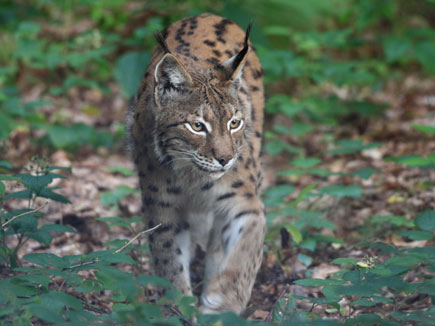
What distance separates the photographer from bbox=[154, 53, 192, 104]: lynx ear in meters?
4.07

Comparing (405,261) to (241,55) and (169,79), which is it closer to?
(241,55)

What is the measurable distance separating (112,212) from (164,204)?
6.06ft

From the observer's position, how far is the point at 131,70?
7.48m

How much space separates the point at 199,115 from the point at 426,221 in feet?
5.45

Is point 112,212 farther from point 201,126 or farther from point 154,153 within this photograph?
point 201,126

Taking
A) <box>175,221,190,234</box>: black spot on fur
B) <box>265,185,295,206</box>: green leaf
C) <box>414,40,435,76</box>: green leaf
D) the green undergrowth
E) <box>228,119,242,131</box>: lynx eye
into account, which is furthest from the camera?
<box>414,40,435,76</box>: green leaf

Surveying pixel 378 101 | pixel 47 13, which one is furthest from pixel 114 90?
pixel 378 101

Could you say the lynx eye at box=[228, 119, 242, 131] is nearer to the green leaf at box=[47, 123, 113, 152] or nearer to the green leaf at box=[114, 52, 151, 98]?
the green leaf at box=[114, 52, 151, 98]

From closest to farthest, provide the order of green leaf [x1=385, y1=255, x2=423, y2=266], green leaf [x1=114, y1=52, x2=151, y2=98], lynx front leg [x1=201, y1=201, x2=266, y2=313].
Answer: green leaf [x1=385, y1=255, x2=423, y2=266]
lynx front leg [x1=201, y1=201, x2=266, y2=313]
green leaf [x1=114, y1=52, x2=151, y2=98]

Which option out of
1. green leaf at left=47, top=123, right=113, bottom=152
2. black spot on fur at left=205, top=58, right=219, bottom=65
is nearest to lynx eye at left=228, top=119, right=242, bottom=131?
black spot on fur at left=205, top=58, right=219, bottom=65

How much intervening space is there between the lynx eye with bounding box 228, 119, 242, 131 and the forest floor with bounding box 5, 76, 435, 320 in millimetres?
1098

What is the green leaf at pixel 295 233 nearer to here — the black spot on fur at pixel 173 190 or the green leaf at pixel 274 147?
the black spot on fur at pixel 173 190

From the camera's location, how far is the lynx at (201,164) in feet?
13.4

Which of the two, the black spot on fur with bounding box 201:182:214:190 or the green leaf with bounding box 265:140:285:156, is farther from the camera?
the green leaf with bounding box 265:140:285:156
